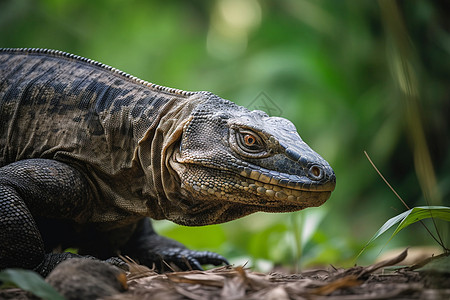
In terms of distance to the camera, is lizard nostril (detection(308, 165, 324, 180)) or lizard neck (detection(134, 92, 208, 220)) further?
lizard neck (detection(134, 92, 208, 220))

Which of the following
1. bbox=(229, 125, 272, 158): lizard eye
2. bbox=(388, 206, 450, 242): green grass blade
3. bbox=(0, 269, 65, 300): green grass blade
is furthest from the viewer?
bbox=(229, 125, 272, 158): lizard eye

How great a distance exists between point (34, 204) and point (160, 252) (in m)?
1.82

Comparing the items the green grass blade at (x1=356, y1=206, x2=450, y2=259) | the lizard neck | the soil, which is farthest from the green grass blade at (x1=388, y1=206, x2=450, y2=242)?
the lizard neck

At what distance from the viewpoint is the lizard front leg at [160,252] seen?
5.44m

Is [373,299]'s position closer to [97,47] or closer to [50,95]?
[50,95]

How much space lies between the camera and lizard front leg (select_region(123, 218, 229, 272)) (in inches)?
214

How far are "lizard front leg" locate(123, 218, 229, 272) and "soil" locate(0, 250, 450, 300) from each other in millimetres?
1735

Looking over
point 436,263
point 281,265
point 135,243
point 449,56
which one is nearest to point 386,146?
point 449,56

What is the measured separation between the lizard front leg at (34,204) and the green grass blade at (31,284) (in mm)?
1120

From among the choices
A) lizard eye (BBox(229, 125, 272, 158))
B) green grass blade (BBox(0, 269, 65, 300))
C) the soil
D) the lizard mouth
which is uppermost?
lizard eye (BBox(229, 125, 272, 158))

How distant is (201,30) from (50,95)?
1609cm

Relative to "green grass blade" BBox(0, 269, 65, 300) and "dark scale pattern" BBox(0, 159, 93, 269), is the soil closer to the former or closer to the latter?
"green grass blade" BBox(0, 269, 65, 300)

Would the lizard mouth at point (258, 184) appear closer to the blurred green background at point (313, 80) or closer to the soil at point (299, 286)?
the soil at point (299, 286)

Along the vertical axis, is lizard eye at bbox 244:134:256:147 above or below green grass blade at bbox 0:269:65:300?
above
